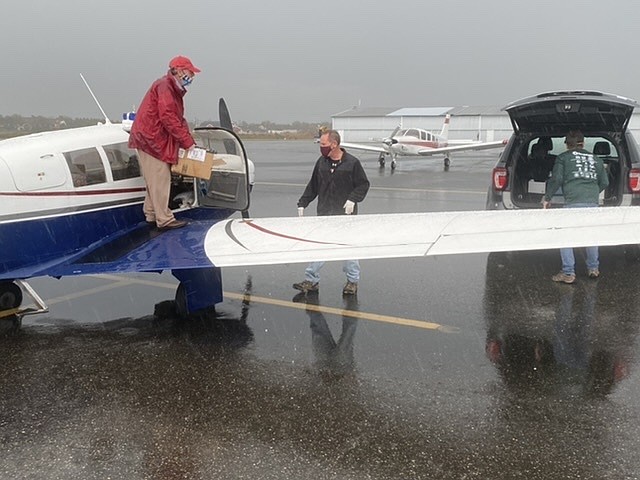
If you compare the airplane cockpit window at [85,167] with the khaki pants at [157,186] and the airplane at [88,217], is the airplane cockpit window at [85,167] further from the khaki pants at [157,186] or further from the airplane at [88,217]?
the khaki pants at [157,186]

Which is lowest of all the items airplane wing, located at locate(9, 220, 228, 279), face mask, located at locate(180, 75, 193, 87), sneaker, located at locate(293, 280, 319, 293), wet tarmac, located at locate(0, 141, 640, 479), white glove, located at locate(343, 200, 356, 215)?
wet tarmac, located at locate(0, 141, 640, 479)

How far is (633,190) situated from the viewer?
6758 millimetres

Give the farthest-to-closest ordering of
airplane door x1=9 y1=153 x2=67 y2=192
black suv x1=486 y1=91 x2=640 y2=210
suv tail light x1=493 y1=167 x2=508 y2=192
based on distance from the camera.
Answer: suv tail light x1=493 y1=167 x2=508 y2=192 < black suv x1=486 y1=91 x2=640 y2=210 < airplane door x1=9 y1=153 x2=67 y2=192

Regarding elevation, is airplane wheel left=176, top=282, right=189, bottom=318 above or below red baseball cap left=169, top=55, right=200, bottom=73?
below

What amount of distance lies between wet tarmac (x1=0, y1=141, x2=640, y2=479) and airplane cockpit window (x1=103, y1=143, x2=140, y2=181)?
1368 millimetres

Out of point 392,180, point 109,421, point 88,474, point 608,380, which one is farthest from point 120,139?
point 392,180

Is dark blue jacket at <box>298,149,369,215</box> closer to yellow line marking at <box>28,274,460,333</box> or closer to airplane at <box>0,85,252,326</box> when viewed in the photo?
airplane at <box>0,85,252,326</box>

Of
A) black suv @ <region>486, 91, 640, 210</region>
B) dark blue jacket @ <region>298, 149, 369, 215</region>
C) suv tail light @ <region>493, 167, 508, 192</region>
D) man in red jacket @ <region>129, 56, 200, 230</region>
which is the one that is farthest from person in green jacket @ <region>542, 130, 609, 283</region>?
man in red jacket @ <region>129, 56, 200, 230</region>

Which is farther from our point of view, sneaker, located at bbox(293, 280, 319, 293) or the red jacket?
sneaker, located at bbox(293, 280, 319, 293)

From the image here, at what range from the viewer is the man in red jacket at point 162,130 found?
5.18 m

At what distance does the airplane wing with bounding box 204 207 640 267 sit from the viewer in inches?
160

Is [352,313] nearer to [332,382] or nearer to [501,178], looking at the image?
[332,382]

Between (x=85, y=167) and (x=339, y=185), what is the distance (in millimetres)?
2472

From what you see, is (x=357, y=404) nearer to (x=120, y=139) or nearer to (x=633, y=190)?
(x=120, y=139)
